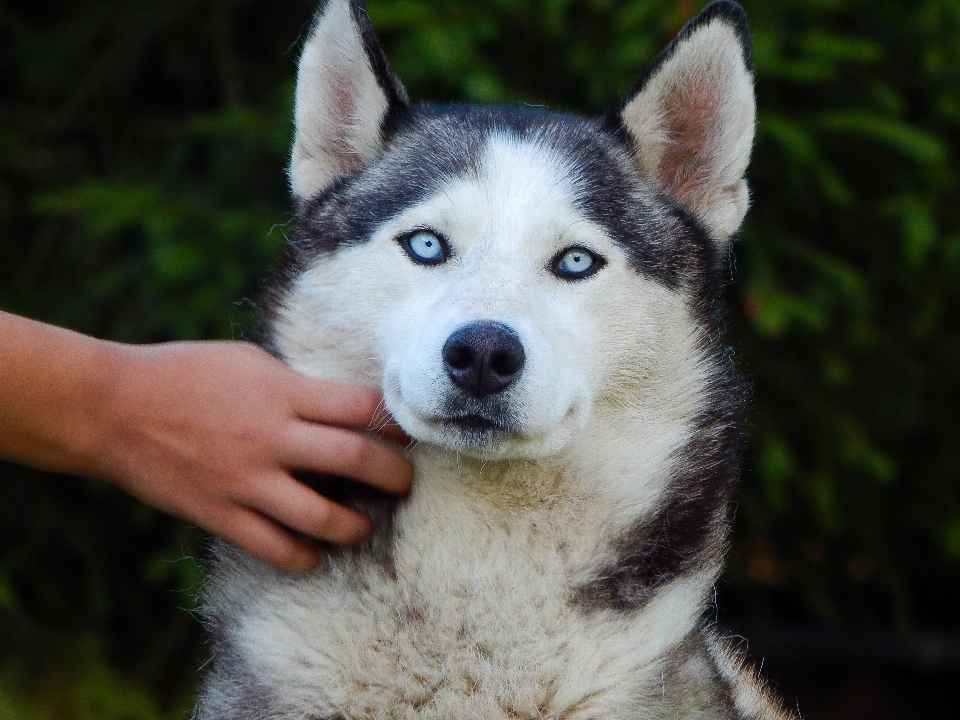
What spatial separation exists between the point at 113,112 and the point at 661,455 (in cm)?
359

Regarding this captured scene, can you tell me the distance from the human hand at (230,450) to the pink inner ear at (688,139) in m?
1.04

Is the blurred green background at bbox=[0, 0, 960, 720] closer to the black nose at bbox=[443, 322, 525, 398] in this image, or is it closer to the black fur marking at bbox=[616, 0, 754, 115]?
the black fur marking at bbox=[616, 0, 754, 115]

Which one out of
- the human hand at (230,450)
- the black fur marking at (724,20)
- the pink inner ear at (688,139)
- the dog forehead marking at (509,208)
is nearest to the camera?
the human hand at (230,450)

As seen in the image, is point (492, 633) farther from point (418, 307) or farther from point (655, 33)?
point (655, 33)

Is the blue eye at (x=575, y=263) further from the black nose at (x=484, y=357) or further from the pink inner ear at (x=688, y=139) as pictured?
the pink inner ear at (x=688, y=139)

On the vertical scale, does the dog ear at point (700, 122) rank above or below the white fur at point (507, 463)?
above

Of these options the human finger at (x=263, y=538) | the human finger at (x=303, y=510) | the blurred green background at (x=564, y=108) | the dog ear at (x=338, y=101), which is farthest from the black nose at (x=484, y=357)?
the blurred green background at (x=564, y=108)

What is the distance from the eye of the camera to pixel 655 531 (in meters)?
2.29

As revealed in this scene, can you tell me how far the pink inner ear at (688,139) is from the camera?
255cm

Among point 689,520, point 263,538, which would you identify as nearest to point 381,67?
point 263,538

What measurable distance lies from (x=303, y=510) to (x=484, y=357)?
1.61ft

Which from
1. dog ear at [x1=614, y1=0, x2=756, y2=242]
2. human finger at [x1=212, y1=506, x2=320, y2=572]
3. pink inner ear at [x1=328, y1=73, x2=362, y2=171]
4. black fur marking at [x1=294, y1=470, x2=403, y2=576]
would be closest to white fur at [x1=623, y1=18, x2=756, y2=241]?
dog ear at [x1=614, y1=0, x2=756, y2=242]

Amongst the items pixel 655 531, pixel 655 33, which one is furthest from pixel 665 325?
pixel 655 33

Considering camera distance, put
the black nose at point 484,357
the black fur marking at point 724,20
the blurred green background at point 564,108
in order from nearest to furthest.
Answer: the black nose at point 484,357 < the black fur marking at point 724,20 < the blurred green background at point 564,108
